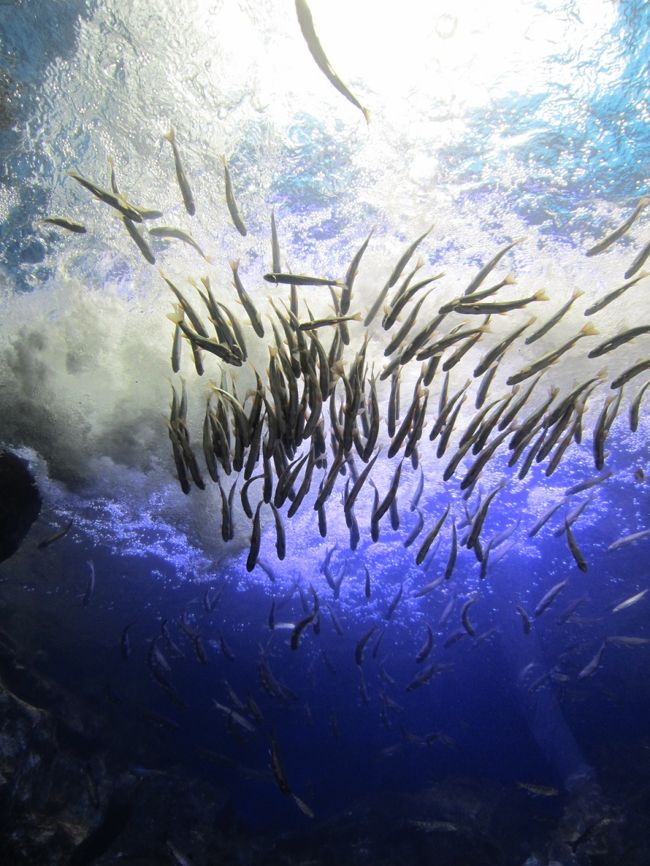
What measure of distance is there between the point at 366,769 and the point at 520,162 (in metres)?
45.6

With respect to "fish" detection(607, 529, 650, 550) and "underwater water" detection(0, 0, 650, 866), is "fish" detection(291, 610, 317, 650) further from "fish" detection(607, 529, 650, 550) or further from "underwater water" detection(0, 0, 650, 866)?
"fish" detection(607, 529, 650, 550)

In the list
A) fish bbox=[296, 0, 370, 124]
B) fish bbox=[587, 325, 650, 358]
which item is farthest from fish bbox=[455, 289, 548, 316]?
fish bbox=[296, 0, 370, 124]

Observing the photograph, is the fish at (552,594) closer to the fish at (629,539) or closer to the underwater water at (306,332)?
the underwater water at (306,332)

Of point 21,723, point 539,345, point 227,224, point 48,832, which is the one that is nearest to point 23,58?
point 227,224

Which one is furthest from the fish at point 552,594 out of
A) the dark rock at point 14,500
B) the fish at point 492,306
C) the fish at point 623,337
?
the dark rock at point 14,500

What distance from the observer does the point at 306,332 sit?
22.7ft

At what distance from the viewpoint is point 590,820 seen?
18.5 m

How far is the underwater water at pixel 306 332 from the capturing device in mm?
6039

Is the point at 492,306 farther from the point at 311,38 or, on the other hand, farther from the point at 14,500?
the point at 14,500

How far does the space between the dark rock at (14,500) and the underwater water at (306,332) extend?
9 cm

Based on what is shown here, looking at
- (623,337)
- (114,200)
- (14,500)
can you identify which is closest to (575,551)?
(623,337)

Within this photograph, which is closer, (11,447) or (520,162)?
(520,162)

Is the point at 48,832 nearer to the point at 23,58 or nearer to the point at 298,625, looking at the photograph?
the point at 298,625

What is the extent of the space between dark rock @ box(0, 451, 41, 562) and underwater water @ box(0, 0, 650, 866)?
0.09 metres
